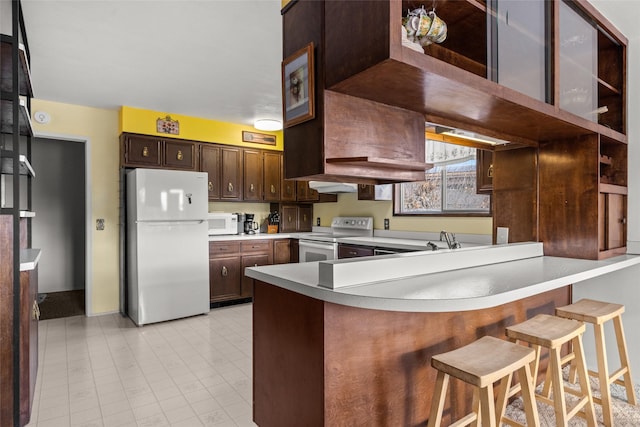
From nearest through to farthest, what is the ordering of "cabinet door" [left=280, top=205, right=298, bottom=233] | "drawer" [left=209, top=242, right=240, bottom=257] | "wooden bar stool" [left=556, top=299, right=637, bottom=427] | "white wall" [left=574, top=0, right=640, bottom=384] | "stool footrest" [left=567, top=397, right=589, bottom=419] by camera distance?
"stool footrest" [left=567, top=397, right=589, bottom=419]
"wooden bar stool" [left=556, top=299, right=637, bottom=427]
"white wall" [left=574, top=0, right=640, bottom=384]
"drawer" [left=209, top=242, right=240, bottom=257]
"cabinet door" [left=280, top=205, right=298, bottom=233]

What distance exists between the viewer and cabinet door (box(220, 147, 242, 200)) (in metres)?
4.80

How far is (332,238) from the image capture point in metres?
4.39

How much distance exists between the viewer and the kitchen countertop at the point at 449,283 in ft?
4.26

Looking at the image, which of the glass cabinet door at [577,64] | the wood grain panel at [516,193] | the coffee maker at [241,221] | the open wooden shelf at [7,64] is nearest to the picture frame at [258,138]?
the coffee maker at [241,221]

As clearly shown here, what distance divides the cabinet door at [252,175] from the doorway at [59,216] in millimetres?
2460

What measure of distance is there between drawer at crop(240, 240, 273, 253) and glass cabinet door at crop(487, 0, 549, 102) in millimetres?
3605

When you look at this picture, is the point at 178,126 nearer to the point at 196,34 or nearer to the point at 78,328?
the point at 196,34

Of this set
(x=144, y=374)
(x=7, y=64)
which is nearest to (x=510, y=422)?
(x=144, y=374)

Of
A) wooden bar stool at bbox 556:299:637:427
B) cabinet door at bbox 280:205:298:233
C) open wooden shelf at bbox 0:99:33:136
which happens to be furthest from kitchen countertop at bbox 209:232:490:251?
open wooden shelf at bbox 0:99:33:136

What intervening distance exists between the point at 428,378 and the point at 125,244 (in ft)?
12.3

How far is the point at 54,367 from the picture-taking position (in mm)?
2877

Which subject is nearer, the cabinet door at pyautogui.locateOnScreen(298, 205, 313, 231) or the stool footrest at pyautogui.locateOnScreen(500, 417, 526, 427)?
the stool footrest at pyautogui.locateOnScreen(500, 417, 526, 427)

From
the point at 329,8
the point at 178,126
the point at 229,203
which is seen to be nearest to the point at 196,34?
the point at 329,8

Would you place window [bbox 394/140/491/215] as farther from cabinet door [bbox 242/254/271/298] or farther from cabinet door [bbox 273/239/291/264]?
cabinet door [bbox 242/254/271/298]
